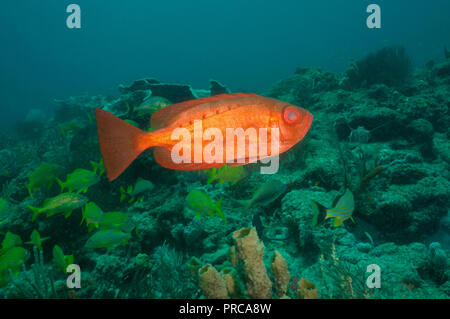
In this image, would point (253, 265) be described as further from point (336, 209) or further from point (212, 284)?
point (336, 209)

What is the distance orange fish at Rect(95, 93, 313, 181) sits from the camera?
1486 mm

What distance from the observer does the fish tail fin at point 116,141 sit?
4.82 feet

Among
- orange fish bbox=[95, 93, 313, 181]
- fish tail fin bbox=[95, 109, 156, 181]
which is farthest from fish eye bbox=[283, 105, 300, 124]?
fish tail fin bbox=[95, 109, 156, 181]

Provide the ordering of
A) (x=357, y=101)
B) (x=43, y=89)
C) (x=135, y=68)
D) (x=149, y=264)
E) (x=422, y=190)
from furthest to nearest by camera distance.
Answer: (x=135, y=68) < (x=43, y=89) < (x=357, y=101) < (x=422, y=190) < (x=149, y=264)

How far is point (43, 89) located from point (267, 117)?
12203cm

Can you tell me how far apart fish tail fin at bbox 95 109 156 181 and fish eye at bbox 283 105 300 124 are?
97 cm

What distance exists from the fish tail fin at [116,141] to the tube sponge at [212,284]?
3.91 ft

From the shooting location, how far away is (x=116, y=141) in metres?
1.50

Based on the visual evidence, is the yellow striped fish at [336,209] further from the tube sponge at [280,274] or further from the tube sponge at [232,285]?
the tube sponge at [232,285]

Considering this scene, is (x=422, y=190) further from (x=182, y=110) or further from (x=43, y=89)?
(x=43, y=89)

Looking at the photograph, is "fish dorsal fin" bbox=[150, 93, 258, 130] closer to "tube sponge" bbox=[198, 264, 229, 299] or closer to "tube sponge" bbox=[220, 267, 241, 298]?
"tube sponge" bbox=[198, 264, 229, 299]
